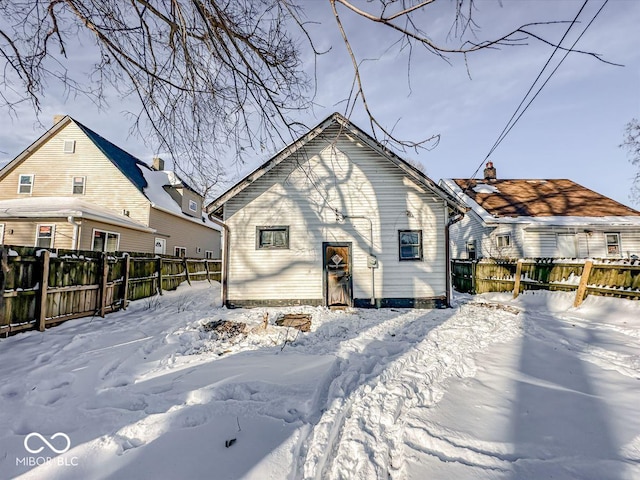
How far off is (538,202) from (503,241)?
363 cm

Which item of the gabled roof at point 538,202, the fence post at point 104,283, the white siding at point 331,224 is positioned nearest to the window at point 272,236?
the white siding at point 331,224

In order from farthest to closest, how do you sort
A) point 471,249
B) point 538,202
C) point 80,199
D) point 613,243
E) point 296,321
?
point 471,249
point 538,202
point 80,199
point 613,243
point 296,321

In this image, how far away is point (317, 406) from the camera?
9.72ft

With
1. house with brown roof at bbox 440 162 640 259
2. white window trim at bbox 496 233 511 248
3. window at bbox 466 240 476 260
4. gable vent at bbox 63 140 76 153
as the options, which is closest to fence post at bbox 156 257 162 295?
gable vent at bbox 63 140 76 153

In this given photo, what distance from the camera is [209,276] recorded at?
18.0m

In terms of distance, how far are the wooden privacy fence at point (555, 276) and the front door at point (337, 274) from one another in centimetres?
672

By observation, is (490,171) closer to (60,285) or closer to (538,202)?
(538,202)

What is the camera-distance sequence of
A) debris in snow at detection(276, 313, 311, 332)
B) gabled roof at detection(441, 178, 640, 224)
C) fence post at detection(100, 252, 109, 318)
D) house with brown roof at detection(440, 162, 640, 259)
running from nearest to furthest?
debris in snow at detection(276, 313, 311, 332), fence post at detection(100, 252, 109, 318), house with brown roof at detection(440, 162, 640, 259), gabled roof at detection(441, 178, 640, 224)

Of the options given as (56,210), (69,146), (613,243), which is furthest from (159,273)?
(613,243)

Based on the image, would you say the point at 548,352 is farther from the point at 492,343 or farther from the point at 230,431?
the point at 230,431

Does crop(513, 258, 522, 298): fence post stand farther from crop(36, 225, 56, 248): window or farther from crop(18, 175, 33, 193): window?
crop(18, 175, 33, 193): window

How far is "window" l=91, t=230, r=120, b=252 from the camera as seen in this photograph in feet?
46.1

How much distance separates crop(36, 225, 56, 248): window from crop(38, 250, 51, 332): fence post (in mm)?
10509

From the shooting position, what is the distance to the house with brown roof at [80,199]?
44.1 feet
